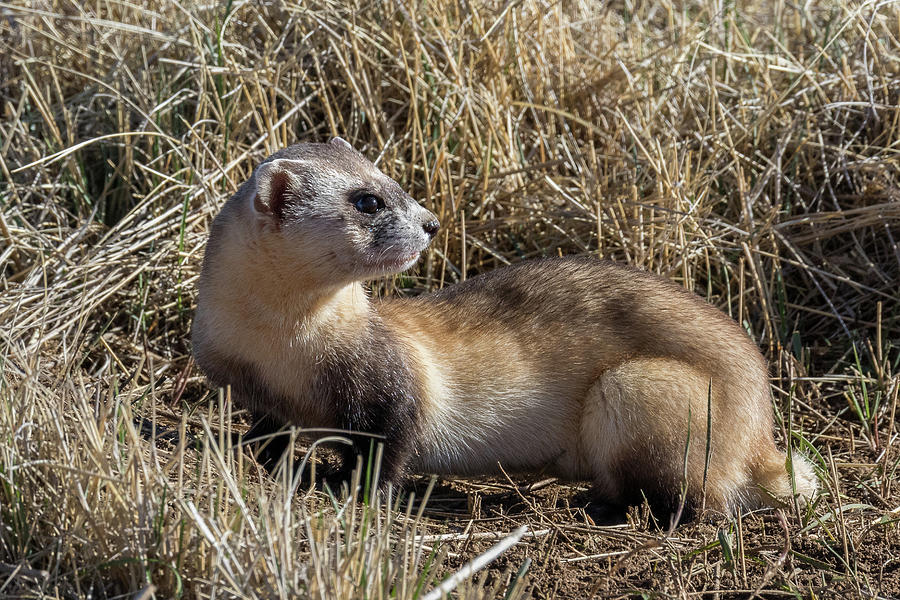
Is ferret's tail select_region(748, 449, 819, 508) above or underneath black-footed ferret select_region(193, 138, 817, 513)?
underneath

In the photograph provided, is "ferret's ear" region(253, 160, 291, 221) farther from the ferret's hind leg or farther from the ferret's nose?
the ferret's hind leg

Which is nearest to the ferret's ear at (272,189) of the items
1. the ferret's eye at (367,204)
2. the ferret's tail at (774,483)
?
the ferret's eye at (367,204)

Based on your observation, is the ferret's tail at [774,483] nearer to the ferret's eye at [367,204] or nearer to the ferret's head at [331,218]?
the ferret's head at [331,218]

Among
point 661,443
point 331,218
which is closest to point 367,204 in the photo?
point 331,218

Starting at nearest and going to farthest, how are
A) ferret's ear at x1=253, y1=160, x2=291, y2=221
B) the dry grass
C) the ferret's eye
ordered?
ferret's ear at x1=253, y1=160, x2=291, y2=221
the ferret's eye
the dry grass

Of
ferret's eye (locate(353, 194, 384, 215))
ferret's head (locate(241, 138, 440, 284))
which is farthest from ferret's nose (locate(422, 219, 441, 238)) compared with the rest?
ferret's eye (locate(353, 194, 384, 215))

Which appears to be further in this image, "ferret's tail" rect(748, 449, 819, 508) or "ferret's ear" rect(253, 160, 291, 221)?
"ferret's tail" rect(748, 449, 819, 508)

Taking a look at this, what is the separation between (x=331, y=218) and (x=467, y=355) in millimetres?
807

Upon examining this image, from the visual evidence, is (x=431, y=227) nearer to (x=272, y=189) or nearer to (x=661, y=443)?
(x=272, y=189)

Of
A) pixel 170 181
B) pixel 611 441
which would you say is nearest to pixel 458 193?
pixel 170 181

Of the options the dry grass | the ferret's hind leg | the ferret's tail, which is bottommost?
the ferret's tail

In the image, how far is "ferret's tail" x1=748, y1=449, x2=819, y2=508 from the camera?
3.67 metres

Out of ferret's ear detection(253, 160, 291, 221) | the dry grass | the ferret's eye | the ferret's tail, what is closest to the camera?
ferret's ear detection(253, 160, 291, 221)

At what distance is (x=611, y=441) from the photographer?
12.0 feet
